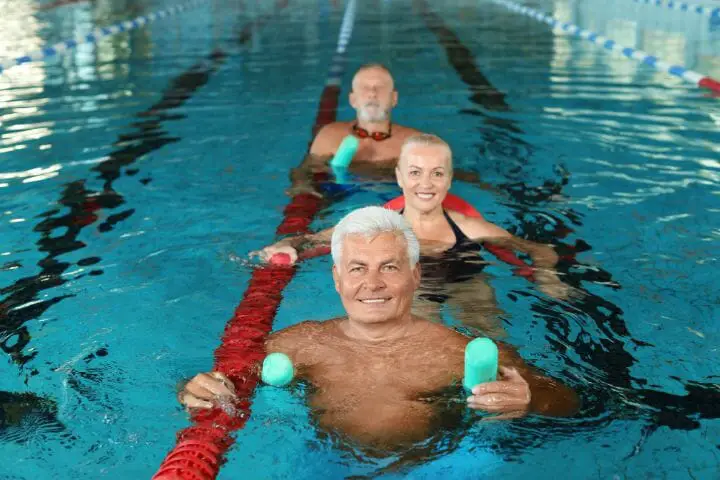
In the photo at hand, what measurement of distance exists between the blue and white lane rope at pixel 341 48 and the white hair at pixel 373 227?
6.44m

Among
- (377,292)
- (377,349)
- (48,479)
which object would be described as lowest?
(48,479)

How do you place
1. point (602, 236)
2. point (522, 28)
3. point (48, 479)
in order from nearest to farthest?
point (48, 479) → point (602, 236) → point (522, 28)

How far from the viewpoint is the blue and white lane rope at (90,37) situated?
1070 cm

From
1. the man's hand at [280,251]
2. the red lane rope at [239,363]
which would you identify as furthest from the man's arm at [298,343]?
the man's hand at [280,251]

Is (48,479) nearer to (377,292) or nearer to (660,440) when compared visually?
(377,292)

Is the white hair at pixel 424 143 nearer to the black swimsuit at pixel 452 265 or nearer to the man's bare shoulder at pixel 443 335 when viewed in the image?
the black swimsuit at pixel 452 265

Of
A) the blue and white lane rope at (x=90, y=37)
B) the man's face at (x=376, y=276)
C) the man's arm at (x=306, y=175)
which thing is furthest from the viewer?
the blue and white lane rope at (x=90, y=37)

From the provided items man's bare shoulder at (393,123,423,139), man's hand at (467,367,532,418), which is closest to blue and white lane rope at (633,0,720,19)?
man's bare shoulder at (393,123,423,139)

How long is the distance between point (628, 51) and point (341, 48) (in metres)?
3.44

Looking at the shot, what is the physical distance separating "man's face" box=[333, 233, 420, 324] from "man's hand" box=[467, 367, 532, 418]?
43cm

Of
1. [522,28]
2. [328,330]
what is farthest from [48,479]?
[522,28]

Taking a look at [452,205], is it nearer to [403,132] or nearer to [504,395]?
[403,132]

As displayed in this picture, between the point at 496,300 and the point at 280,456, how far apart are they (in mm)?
1441

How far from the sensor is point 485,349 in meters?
2.55
